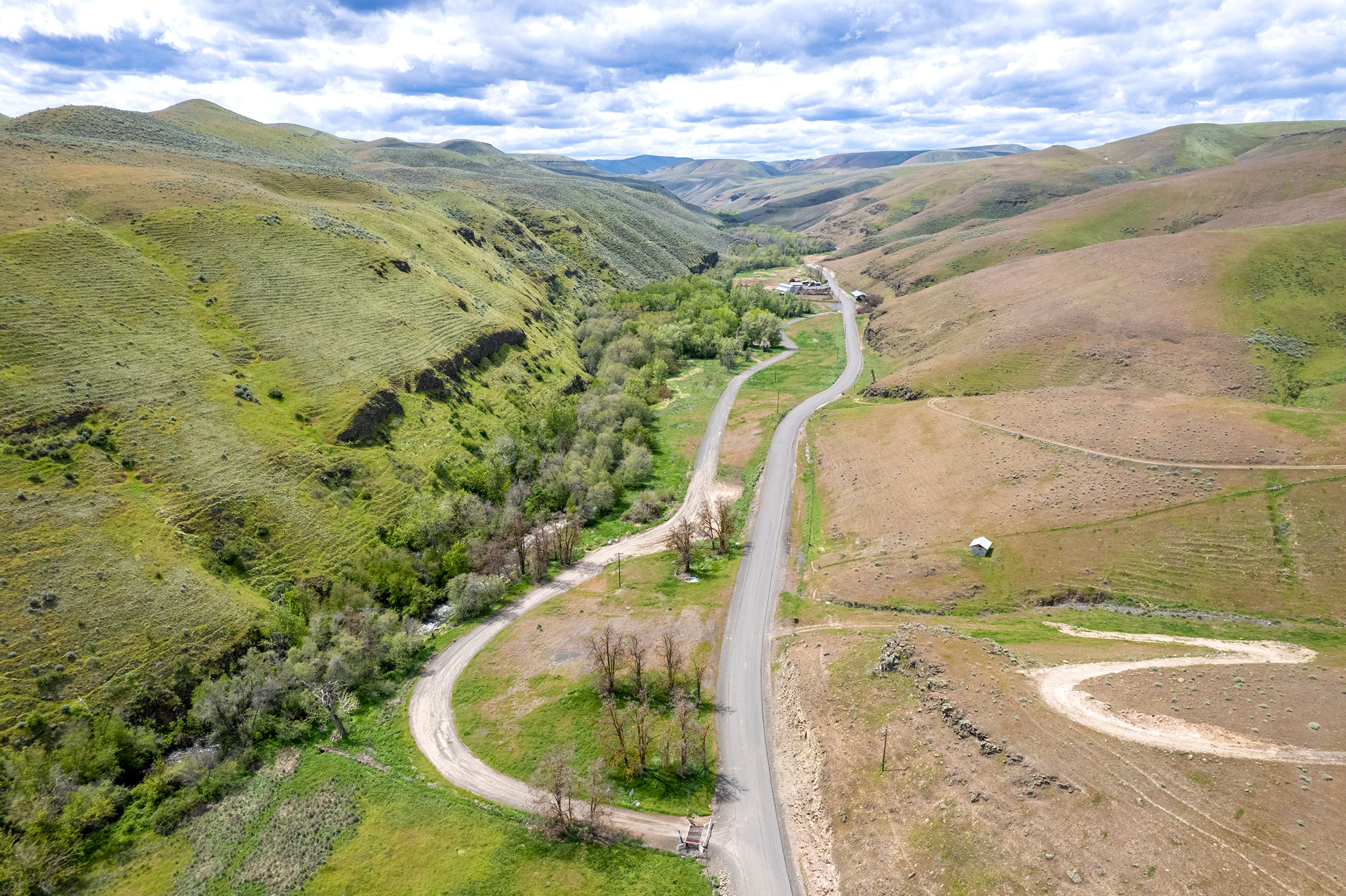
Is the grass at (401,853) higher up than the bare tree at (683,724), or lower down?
lower down

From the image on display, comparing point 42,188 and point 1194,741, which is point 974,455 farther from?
point 42,188

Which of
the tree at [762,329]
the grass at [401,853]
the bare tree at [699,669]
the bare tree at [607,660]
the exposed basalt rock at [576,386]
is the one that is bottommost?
the grass at [401,853]

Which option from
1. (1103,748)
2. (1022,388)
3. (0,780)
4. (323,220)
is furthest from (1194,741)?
(323,220)

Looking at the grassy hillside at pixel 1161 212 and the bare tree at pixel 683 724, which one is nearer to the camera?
the bare tree at pixel 683 724

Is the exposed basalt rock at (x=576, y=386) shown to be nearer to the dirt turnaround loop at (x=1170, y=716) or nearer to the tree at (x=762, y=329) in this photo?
the tree at (x=762, y=329)

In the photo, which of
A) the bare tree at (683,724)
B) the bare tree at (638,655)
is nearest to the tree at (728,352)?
the bare tree at (638,655)

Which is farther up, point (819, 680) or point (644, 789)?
point (819, 680)

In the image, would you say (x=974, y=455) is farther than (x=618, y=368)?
No
